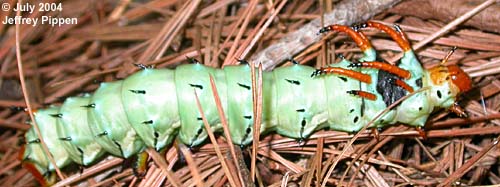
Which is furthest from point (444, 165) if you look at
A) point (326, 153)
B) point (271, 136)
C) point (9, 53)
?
point (9, 53)

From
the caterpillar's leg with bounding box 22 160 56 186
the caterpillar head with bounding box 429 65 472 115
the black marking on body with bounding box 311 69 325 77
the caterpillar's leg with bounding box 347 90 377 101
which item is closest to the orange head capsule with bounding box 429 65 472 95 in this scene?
the caterpillar head with bounding box 429 65 472 115

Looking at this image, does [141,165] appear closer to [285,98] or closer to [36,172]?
[36,172]

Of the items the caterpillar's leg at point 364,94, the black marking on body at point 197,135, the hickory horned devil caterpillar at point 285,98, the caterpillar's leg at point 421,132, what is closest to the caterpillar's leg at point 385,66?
the hickory horned devil caterpillar at point 285,98

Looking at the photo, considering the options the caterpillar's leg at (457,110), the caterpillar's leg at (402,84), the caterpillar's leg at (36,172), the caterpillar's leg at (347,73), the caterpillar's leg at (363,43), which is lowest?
the caterpillar's leg at (36,172)

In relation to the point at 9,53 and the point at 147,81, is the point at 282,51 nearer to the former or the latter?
the point at 147,81

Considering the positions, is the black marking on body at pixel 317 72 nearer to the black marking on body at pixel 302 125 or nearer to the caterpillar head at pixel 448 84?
the black marking on body at pixel 302 125

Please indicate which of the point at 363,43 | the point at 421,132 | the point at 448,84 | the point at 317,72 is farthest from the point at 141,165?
the point at 448,84
